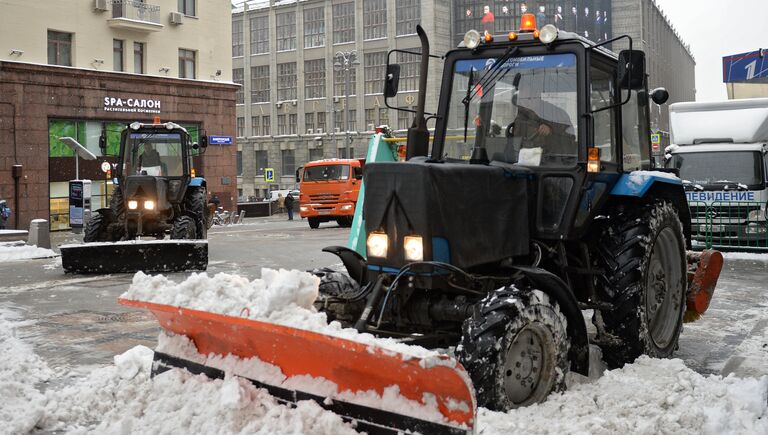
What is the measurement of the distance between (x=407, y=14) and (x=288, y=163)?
17.1m

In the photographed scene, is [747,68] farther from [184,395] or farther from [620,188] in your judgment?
[184,395]

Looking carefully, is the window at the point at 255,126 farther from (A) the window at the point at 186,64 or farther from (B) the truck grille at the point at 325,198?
(B) the truck grille at the point at 325,198

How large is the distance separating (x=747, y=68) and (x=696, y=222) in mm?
14813

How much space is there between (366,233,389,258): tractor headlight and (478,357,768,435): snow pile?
1289 millimetres

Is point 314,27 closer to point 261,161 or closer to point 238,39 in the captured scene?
point 238,39

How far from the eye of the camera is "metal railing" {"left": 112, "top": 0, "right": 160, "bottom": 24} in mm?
31969

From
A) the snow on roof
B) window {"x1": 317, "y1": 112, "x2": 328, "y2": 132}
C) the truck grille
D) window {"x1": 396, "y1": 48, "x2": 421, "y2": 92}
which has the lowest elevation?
the truck grille

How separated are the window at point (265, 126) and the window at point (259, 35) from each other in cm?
598

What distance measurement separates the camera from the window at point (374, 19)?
223ft

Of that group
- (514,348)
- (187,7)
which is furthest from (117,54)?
(514,348)

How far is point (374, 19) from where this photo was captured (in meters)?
68.5

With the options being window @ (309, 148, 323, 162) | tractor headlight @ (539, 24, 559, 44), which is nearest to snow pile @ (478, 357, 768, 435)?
tractor headlight @ (539, 24, 559, 44)

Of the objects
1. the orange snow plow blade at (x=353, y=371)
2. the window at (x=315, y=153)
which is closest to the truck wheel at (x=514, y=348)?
the orange snow plow blade at (x=353, y=371)

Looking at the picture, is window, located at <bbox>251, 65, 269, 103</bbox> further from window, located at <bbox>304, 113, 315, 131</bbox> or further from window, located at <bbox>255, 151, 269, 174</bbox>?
window, located at <bbox>304, 113, 315, 131</bbox>
